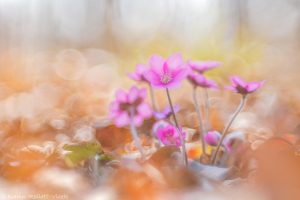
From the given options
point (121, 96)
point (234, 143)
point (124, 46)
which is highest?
point (124, 46)

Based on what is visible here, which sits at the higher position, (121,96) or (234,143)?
(121,96)

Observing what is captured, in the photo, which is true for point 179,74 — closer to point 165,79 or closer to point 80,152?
point 165,79

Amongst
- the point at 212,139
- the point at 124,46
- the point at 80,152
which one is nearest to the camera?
the point at 80,152

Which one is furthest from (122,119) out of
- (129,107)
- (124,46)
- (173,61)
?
(124,46)

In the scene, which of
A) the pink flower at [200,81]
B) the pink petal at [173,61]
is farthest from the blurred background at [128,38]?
the pink petal at [173,61]

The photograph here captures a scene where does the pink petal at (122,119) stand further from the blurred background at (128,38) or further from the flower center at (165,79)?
the blurred background at (128,38)

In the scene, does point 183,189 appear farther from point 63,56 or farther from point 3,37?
point 3,37
